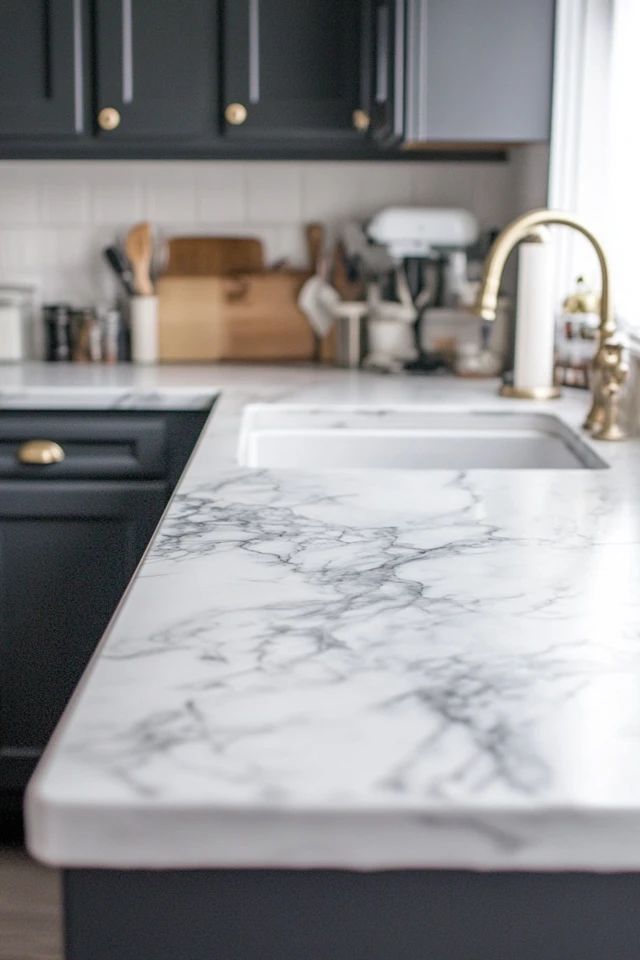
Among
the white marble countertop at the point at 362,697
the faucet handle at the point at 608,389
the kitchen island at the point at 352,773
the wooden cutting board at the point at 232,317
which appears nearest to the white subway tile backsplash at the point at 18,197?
the wooden cutting board at the point at 232,317

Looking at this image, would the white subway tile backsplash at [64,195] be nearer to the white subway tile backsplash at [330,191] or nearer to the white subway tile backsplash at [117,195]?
the white subway tile backsplash at [117,195]

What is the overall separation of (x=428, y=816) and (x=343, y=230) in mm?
2730

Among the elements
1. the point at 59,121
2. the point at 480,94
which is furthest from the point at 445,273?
the point at 59,121

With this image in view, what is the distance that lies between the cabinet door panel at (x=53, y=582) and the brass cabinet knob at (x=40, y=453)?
5 centimetres

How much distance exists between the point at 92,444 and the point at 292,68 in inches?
39.7

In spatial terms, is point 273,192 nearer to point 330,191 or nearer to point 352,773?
point 330,191

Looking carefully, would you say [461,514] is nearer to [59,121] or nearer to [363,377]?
[363,377]

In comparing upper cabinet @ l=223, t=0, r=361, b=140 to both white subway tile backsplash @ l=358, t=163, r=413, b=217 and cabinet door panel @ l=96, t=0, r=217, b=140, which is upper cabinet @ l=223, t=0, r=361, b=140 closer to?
cabinet door panel @ l=96, t=0, r=217, b=140

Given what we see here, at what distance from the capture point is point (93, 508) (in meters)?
2.59

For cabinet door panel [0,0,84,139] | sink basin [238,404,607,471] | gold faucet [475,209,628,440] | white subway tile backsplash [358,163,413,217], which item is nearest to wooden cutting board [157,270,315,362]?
white subway tile backsplash [358,163,413,217]

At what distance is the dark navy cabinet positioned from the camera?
2.59 metres

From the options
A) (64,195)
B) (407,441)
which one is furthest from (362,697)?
(64,195)

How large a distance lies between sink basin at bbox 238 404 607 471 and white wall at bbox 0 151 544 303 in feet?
3.35

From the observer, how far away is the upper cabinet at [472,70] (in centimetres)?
262
